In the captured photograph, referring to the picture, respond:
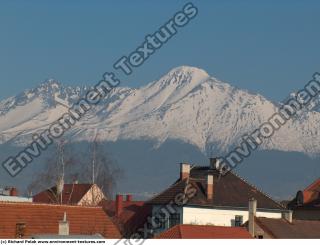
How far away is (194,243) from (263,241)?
6.75 ft

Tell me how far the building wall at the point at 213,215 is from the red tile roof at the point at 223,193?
0.59m

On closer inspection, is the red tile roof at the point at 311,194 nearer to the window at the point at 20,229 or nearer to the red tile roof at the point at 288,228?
the red tile roof at the point at 288,228

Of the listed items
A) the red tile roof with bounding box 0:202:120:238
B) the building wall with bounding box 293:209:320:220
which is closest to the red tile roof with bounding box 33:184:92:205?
the building wall with bounding box 293:209:320:220

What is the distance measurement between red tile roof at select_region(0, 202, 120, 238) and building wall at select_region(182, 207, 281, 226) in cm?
2970

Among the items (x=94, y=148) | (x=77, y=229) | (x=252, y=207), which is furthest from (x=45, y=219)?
(x=94, y=148)

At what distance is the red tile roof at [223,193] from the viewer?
7912 cm

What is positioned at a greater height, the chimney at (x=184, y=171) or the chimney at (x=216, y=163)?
the chimney at (x=216, y=163)

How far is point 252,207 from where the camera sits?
65000mm

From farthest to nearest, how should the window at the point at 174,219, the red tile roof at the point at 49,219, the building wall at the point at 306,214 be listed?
the building wall at the point at 306,214 < the window at the point at 174,219 < the red tile roof at the point at 49,219

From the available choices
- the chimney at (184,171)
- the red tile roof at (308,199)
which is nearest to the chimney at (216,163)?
the chimney at (184,171)

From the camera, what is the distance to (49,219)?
44.1m

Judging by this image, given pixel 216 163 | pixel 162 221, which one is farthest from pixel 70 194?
pixel 162 221

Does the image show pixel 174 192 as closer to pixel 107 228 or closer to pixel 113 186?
pixel 113 186

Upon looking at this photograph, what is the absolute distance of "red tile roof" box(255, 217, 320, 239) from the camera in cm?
6043
